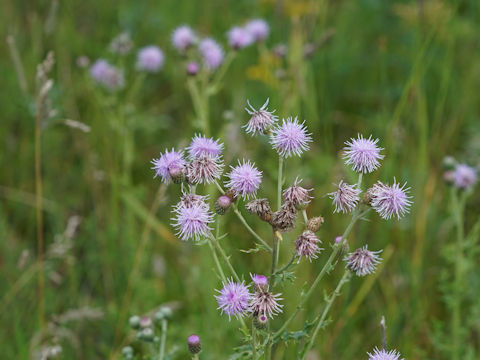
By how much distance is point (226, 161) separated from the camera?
324cm

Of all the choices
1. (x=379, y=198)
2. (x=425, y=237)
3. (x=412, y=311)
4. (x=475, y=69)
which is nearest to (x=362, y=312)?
(x=412, y=311)

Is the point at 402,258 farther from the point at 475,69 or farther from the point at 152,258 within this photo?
the point at 475,69

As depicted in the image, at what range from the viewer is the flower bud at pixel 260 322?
1438 mm

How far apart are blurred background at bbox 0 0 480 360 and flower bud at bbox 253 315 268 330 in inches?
30.3

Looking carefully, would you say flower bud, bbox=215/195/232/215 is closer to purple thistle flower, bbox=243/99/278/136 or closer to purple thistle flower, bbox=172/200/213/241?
purple thistle flower, bbox=172/200/213/241

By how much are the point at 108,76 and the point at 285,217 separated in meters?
2.28

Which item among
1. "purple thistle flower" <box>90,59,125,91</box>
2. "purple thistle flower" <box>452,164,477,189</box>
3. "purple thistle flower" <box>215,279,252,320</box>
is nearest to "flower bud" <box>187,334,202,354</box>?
"purple thistle flower" <box>215,279,252,320</box>

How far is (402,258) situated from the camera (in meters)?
2.94

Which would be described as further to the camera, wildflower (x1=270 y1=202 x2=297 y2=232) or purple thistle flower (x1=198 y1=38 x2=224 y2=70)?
purple thistle flower (x1=198 y1=38 x2=224 y2=70)

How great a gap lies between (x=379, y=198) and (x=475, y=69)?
2767 mm

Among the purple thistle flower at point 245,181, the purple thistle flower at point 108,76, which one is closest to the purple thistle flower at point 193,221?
the purple thistle flower at point 245,181

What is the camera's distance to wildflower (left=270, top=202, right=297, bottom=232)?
1.50m

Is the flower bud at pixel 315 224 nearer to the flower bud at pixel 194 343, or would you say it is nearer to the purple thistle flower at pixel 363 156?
the purple thistle flower at pixel 363 156

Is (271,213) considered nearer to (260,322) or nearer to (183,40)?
(260,322)
